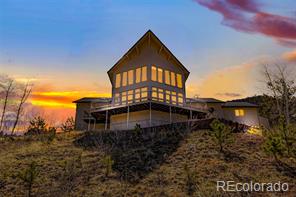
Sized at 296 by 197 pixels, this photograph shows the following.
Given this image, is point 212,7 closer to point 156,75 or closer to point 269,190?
point 156,75

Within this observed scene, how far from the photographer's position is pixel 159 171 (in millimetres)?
15594

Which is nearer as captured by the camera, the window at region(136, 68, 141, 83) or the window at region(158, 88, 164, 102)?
the window at region(158, 88, 164, 102)

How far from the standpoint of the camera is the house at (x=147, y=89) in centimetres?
2748

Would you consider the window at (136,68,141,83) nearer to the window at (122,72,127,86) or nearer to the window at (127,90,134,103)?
the window at (127,90,134,103)

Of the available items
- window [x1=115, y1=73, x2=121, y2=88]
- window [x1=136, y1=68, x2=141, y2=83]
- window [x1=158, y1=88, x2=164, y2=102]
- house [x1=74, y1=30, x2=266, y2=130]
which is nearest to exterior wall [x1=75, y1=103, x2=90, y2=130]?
house [x1=74, y1=30, x2=266, y2=130]

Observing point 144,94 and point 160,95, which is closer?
point 144,94

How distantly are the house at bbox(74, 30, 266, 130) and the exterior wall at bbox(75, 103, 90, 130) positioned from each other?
18.9 ft

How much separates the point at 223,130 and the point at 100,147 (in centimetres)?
1053

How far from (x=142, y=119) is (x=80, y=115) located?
42.2ft

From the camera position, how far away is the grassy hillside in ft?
43.7

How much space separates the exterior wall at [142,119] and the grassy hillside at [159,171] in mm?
7191

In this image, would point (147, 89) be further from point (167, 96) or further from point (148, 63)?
point (148, 63)

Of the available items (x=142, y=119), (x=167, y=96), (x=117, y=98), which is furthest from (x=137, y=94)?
(x=167, y=96)

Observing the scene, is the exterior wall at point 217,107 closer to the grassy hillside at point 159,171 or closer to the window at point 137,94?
the window at point 137,94
